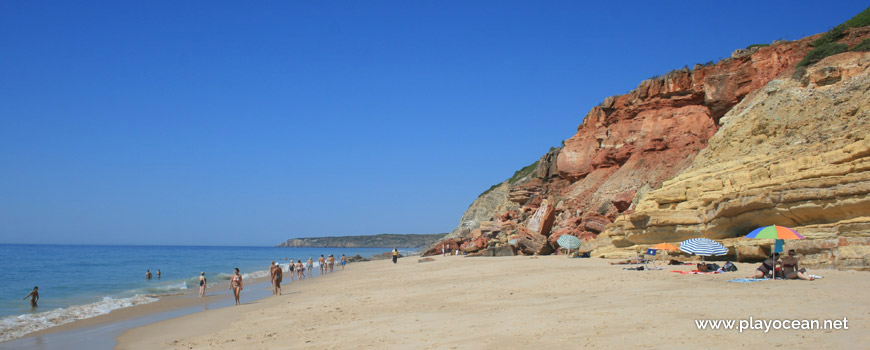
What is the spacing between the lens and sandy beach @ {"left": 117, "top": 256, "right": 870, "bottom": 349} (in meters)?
6.79

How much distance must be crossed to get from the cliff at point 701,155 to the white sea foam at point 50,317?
63.6 feet

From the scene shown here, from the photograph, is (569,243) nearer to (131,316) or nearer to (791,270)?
(791,270)

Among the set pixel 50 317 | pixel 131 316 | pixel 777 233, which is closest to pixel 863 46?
pixel 777 233

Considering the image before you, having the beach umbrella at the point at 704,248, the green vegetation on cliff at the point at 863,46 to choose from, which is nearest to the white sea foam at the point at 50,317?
the beach umbrella at the point at 704,248

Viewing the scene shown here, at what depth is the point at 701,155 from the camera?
23.8m

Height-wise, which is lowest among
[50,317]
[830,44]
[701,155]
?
[50,317]

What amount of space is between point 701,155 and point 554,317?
1857 cm

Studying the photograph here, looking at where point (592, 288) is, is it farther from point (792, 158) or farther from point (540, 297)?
point (792, 158)

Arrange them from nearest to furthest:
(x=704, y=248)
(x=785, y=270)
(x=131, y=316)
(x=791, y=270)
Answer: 1. (x=791, y=270)
2. (x=785, y=270)
3. (x=704, y=248)
4. (x=131, y=316)

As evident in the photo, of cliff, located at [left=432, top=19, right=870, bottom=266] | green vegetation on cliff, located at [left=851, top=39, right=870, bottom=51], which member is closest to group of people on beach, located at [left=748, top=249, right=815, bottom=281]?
cliff, located at [left=432, top=19, right=870, bottom=266]

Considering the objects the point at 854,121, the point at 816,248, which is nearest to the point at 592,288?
the point at 816,248

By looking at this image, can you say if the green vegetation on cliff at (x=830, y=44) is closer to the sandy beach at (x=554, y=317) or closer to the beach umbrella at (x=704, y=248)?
the beach umbrella at (x=704, y=248)

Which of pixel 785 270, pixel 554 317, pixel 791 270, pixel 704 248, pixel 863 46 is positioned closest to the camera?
pixel 554 317

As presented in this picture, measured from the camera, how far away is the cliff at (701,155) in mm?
15562
